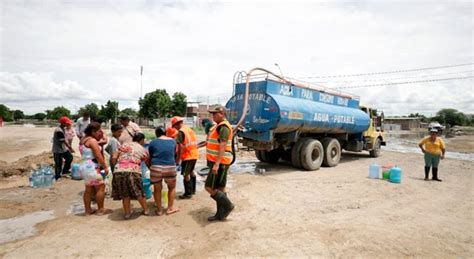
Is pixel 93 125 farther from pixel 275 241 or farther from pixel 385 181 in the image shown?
pixel 385 181

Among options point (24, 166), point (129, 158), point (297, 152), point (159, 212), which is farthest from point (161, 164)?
point (24, 166)

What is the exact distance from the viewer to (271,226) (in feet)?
15.3

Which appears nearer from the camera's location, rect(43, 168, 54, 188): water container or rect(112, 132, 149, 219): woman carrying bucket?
rect(112, 132, 149, 219): woman carrying bucket

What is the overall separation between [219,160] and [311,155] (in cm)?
603

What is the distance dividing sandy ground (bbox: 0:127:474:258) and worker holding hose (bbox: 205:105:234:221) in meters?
0.28

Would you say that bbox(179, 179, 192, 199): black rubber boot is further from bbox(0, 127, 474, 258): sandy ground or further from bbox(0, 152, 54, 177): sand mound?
bbox(0, 152, 54, 177): sand mound

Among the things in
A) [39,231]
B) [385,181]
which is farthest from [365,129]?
[39,231]

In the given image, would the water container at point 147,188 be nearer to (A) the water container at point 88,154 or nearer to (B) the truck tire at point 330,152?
(A) the water container at point 88,154

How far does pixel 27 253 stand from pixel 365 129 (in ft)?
40.9

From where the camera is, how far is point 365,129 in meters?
13.1

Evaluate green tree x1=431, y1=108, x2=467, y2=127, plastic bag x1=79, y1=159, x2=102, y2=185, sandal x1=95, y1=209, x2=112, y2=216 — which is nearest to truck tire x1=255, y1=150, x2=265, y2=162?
sandal x1=95, y1=209, x2=112, y2=216

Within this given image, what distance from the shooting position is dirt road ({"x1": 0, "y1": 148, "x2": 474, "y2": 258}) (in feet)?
12.5

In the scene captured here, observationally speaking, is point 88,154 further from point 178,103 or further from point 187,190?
point 178,103

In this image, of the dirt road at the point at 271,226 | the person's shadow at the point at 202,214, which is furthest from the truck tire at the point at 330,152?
the person's shadow at the point at 202,214
